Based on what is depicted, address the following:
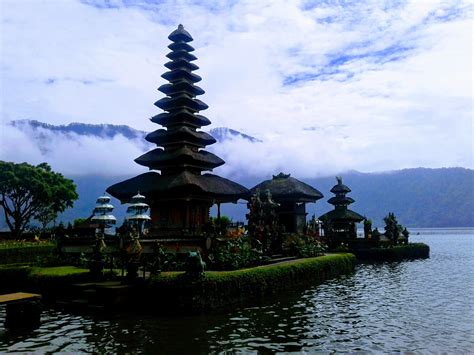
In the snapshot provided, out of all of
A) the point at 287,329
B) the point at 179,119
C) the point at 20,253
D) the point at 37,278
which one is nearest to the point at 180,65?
the point at 179,119

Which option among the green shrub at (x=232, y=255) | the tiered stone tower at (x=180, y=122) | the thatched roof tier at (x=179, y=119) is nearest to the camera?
the green shrub at (x=232, y=255)

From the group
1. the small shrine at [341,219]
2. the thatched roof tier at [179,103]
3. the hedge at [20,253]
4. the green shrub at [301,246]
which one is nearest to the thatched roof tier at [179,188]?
the green shrub at [301,246]

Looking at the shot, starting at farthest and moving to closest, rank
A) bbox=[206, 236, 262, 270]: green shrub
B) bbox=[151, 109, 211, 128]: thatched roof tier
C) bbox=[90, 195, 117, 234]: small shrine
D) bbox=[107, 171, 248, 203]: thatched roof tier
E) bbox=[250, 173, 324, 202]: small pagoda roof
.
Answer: bbox=[250, 173, 324, 202]: small pagoda roof < bbox=[151, 109, 211, 128]: thatched roof tier < bbox=[107, 171, 248, 203]: thatched roof tier < bbox=[90, 195, 117, 234]: small shrine < bbox=[206, 236, 262, 270]: green shrub

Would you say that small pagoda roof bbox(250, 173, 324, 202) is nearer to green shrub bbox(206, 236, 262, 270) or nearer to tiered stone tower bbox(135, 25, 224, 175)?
tiered stone tower bbox(135, 25, 224, 175)

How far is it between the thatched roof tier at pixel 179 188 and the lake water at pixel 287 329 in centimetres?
1235

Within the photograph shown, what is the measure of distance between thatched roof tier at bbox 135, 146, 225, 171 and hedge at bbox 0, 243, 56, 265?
10.4 meters

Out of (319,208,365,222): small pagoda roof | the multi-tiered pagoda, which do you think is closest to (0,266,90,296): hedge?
the multi-tiered pagoda

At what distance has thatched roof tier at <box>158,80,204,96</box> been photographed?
38469mm

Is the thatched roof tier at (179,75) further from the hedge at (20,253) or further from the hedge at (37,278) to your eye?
the hedge at (37,278)

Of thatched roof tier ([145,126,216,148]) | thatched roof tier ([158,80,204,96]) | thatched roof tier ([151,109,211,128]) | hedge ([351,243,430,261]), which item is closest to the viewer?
thatched roof tier ([145,126,216,148])

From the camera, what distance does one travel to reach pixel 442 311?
1878 cm

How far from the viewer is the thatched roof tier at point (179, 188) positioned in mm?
31987

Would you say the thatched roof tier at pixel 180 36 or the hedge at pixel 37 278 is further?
the thatched roof tier at pixel 180 36

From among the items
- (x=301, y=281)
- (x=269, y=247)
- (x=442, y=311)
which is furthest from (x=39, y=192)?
(x=442, y=311)
